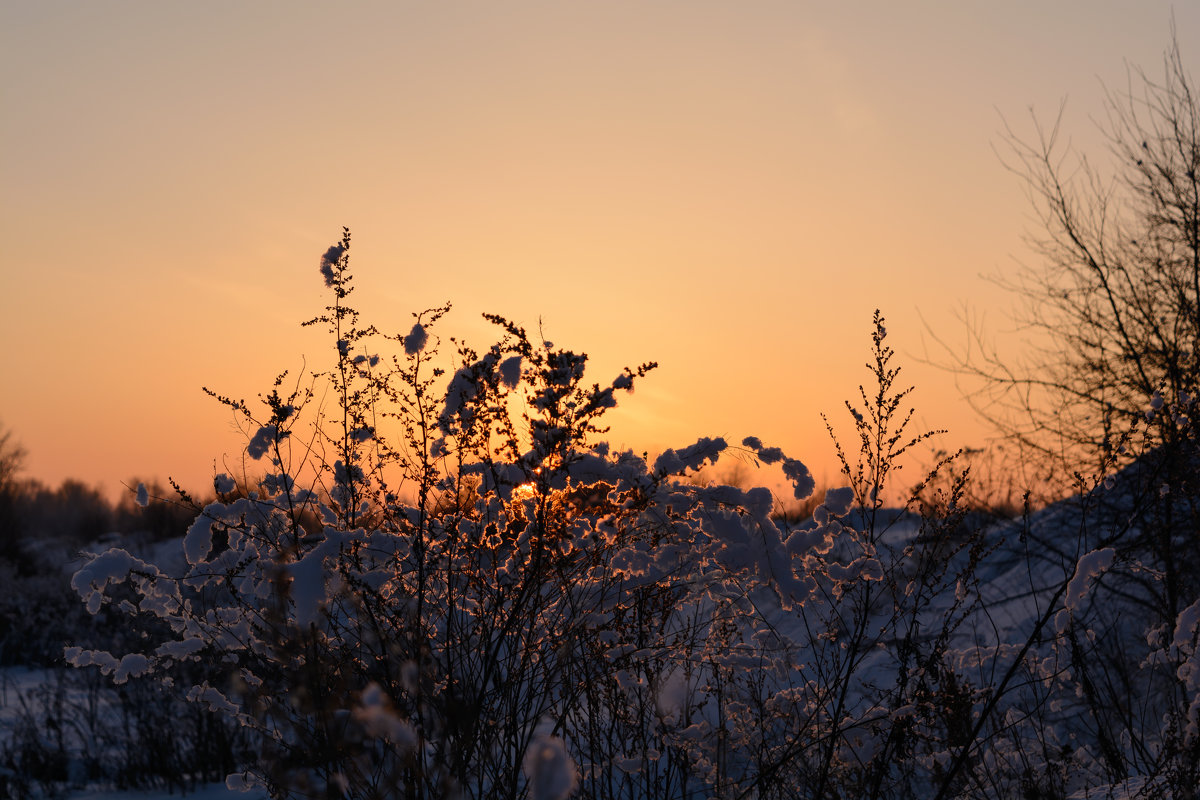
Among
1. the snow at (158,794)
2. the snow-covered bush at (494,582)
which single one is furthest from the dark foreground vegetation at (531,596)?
the snow at (158,794)

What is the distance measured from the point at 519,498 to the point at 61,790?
238 inches

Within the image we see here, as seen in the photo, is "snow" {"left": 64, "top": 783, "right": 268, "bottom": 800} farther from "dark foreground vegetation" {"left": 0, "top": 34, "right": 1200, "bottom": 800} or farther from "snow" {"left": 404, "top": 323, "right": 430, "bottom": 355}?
"snow" {"left": 404, "top": 323, "right": 430, "bottom": 355}

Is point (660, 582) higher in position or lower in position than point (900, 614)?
higher

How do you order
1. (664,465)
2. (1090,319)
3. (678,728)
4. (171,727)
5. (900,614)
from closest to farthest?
(664,465) → (900,614) → (678,728) → (171,727) → (1090,319)

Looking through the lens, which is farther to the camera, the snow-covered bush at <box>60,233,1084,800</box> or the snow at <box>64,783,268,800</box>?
the snow at <box>64,783,268,800</box>

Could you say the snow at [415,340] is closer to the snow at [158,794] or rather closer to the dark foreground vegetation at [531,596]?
the dark foreground vegetation at [531,596]

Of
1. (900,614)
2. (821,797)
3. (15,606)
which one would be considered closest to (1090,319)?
(900,614)

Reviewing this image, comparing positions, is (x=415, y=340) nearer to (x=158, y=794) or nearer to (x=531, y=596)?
(x=531, y=596)

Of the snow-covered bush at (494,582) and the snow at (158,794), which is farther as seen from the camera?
the snow at (158,794)

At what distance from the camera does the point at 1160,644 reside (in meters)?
4.25

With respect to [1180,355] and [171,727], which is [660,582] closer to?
[171,727]

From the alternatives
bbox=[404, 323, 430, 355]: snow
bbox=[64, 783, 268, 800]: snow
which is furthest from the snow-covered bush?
bbox=[64, 783, 268, 800]: snow

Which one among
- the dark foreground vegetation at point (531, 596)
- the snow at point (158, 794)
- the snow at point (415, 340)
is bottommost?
the snow at point (158, 794)

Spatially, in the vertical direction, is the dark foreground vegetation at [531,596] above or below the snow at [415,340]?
below
